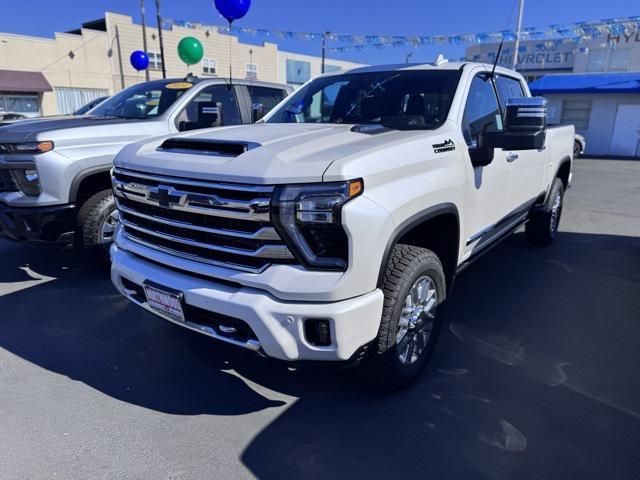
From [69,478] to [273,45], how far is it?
42.3 metres

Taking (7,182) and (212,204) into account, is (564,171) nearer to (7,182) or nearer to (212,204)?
(212,204)

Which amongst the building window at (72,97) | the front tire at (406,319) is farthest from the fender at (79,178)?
the building window at (72,97)

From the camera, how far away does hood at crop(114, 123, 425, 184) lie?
87.1 inches

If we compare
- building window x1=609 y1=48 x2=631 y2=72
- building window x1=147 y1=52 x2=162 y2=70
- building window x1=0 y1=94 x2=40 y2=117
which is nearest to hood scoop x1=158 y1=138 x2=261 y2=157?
building window x1=0 y1=94 x2=40 y2=117

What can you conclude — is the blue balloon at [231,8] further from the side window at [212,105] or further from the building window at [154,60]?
the building window at [154,60]

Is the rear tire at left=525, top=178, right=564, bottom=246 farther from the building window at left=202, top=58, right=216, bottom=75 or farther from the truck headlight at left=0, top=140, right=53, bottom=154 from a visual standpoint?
the building window at left=202, top=58, right=216, bottom=75

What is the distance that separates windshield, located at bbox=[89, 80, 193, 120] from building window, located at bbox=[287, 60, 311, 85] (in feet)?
131

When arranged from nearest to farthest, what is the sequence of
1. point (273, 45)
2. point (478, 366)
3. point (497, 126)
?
point (478, 366), point (497, 126), point (273, 45)

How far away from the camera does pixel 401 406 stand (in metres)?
2.79

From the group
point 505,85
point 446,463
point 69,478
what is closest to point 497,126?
point 505,85

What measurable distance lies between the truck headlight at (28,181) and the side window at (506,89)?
13.4 feet

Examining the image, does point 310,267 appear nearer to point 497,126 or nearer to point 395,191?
point 395,191

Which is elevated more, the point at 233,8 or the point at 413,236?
the point at 233,8

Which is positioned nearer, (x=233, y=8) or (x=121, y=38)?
(x=233, y=8)
